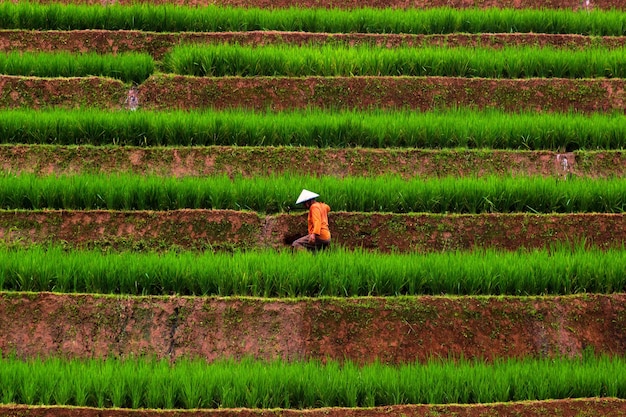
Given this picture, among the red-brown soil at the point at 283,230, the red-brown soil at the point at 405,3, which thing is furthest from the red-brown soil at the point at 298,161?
the red-brown soil at the point at 405,3

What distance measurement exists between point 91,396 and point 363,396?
4.82 ft

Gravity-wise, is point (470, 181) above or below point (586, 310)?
above

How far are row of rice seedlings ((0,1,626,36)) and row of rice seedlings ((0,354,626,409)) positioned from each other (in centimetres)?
511

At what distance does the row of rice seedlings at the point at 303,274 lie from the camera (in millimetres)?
7074

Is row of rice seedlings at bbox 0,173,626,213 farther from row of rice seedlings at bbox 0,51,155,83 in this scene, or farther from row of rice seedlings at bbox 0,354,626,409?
row of rice seedlings at bbox 0,354,626,409

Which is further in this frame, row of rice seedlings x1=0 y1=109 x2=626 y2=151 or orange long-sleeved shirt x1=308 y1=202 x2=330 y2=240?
row of rice seedlings x1=0 y1=109 x2=626 y2=151

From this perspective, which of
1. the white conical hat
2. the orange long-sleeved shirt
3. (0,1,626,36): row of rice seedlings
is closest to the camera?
the orange long-sleeved shirt

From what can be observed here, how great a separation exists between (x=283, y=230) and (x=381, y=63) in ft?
8.61

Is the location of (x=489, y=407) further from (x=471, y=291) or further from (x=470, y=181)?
(x=470, y=181)

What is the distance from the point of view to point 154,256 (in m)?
7.24

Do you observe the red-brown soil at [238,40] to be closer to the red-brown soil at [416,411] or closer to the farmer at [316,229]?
the farmer at [316,229]

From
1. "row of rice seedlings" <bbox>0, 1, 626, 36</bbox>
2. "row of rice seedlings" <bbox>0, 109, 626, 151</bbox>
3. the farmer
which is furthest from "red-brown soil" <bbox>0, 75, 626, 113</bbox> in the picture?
the farmer

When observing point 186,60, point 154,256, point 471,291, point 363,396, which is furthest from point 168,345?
point 186,60

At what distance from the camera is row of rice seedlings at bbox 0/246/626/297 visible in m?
7.07
